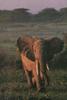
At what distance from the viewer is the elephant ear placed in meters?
4.24

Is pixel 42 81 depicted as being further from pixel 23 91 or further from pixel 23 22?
pixel 23 22

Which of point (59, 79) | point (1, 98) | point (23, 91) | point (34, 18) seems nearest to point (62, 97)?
point (59, 79)

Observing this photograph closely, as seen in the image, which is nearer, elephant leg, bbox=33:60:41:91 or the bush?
elephant leg, bbox=33:60:41:91

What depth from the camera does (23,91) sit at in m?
4.19

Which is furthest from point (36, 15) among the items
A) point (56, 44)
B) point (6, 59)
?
point (6, 59)

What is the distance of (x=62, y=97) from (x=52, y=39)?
2.46 ft

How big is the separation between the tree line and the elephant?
288 millimetres

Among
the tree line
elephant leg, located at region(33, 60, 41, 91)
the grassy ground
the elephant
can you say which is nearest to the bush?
the grassy ground

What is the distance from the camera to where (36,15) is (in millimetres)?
4352

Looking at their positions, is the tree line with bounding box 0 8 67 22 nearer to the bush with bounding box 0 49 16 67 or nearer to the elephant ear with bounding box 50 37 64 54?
the elephant ear with bounding box 50 37 64 54

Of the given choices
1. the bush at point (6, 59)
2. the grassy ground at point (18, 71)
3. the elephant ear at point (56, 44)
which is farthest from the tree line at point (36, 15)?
the bush at point (6, 59)

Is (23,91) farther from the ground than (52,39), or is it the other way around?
(52,39)

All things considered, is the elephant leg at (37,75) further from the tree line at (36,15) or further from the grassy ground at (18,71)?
the tree line at (36,15)

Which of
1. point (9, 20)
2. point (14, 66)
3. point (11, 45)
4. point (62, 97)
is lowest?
point (62, 97)
